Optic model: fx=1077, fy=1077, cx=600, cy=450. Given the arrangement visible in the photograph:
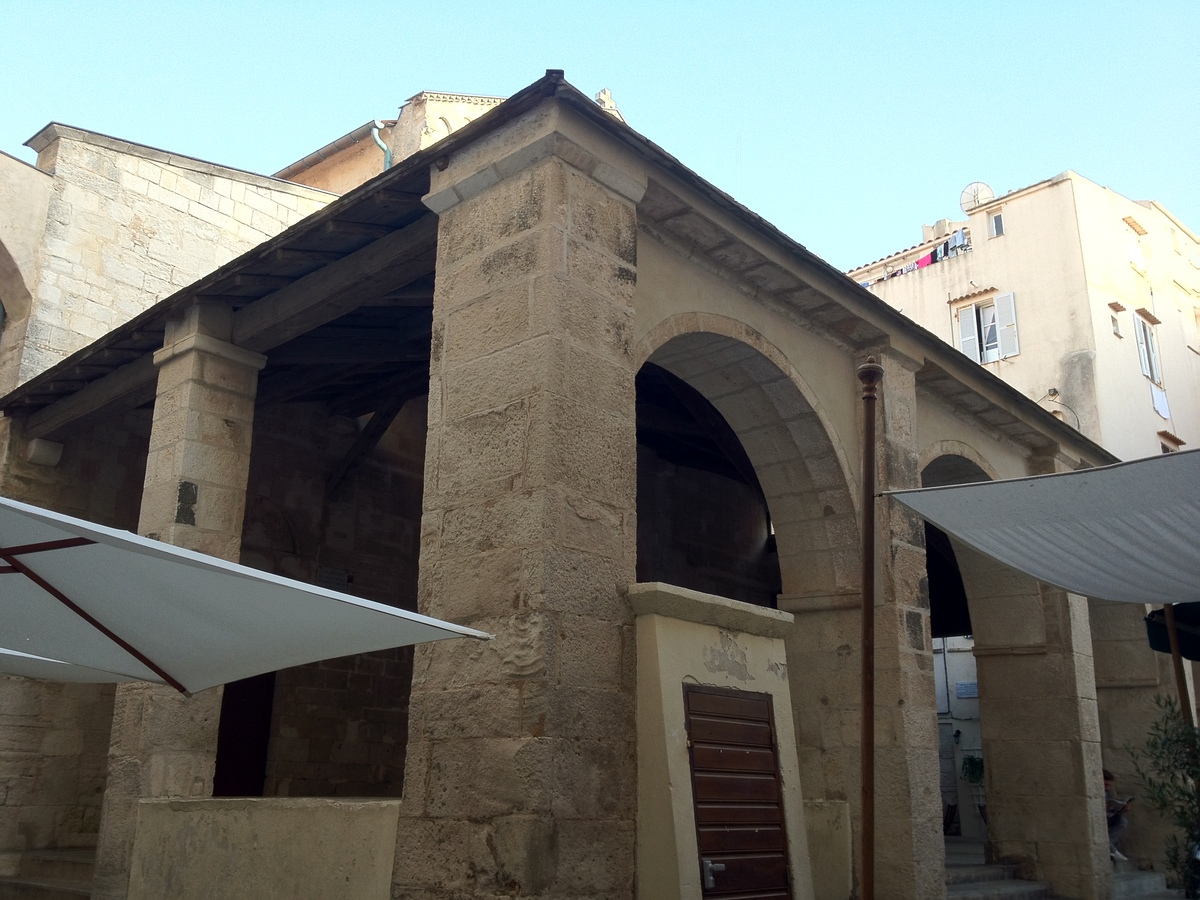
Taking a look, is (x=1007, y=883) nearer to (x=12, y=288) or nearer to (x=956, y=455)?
(x=956, y=455)

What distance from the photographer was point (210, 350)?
640 centimetres

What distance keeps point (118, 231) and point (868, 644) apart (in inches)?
352

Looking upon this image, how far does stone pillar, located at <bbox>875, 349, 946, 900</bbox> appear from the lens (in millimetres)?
5816

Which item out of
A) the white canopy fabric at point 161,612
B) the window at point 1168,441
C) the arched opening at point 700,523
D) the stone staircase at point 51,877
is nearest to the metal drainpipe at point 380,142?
the arched opening at point 700,523

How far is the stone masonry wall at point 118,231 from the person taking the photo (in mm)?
9586

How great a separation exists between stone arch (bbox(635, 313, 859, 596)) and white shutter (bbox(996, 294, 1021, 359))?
11.3m

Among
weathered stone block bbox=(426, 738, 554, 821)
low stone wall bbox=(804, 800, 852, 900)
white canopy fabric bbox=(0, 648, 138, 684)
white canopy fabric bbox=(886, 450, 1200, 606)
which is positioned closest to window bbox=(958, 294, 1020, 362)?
white canopy fabric bbox=(886, 450, 1200, 606)

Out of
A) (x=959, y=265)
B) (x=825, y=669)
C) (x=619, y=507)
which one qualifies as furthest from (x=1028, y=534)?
(x=959, y=265)

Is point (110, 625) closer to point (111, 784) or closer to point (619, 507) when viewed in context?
point (619, 507)

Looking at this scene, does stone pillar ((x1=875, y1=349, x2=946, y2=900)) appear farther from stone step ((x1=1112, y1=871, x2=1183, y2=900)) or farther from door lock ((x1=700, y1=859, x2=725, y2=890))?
stone step ((x1=1112, y1=871, x2=1183, y2=900))

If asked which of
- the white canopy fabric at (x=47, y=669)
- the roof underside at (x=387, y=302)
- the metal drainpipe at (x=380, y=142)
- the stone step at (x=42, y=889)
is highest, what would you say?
the metal drainpipe at (x=380, y=142)

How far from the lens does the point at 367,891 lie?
403 cm

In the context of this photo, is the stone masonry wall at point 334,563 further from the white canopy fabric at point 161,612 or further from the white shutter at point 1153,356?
the white shutter at point 1153,356

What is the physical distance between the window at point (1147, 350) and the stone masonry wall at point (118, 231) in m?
13.1
